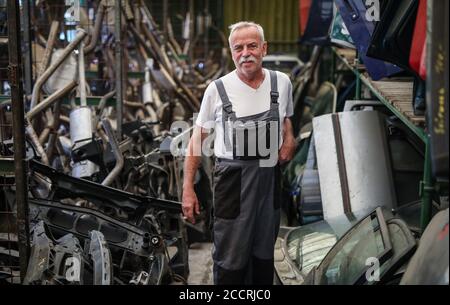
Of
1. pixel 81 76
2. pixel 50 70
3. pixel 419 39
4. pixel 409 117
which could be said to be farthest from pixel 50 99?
pixel 419 39

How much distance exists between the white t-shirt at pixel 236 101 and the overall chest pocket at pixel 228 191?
8 centimetres

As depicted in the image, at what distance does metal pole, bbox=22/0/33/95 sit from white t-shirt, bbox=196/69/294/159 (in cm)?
289

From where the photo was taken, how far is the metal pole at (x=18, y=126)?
2.75 m

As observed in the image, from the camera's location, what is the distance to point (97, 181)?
4156mm

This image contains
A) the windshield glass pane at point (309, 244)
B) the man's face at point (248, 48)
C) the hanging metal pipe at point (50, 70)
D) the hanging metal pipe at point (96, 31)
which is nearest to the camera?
the man's face at point (248, 48)

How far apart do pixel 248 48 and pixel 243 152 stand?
0.51 meters

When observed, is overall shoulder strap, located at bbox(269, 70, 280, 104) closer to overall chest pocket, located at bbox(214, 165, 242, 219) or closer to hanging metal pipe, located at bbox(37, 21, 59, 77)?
overall chest pocket, located at bbox(214, 165, 242, 219)

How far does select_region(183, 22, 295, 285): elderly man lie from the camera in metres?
2.74

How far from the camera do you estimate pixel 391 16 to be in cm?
286

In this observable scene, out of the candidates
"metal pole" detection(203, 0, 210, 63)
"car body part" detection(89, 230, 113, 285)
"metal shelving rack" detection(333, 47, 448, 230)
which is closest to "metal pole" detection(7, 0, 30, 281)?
"car body part" detection(89, 230, 113, 285)

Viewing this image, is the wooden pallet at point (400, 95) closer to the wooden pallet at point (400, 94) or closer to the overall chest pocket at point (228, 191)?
the wooden pallet at point (400, 94)

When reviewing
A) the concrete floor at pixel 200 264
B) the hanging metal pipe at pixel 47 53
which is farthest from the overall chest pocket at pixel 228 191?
the hanging metal pipe at pixel 47 53
